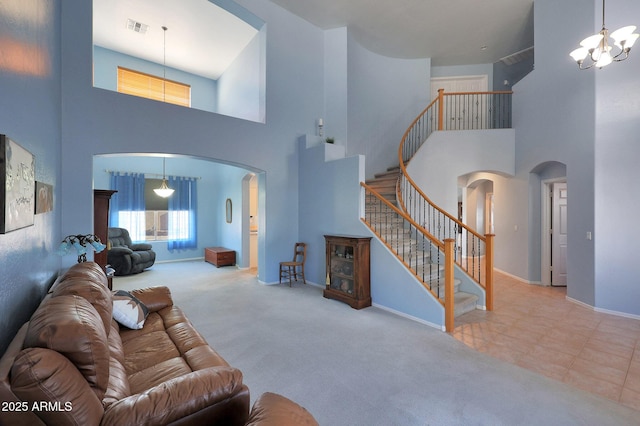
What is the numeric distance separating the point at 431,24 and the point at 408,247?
5.06 metres

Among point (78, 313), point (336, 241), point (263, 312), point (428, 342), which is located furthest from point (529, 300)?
Answer: point (78, 313)

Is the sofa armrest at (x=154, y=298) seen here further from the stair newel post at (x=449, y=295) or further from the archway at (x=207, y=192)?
the archway at (x=207, y=192)

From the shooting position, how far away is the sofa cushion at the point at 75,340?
3.87 feet

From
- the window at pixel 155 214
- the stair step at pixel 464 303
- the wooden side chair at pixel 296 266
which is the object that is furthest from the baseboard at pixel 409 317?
the window at pixel 155 214

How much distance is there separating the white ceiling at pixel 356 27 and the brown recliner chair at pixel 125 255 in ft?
14.9

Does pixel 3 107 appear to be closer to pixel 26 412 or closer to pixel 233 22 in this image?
pixel 26 412

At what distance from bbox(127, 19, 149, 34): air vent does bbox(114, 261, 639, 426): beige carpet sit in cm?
592

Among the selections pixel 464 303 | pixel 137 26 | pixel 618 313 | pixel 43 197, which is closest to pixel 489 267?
pixel 464 303

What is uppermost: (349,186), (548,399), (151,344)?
(349,186)

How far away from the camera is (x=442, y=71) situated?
27.9 feet

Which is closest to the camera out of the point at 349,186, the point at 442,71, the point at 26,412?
the point at 26,412

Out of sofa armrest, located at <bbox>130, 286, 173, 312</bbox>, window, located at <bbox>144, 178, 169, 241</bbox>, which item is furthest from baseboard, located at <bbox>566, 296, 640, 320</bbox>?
window, located at <bbox>144, 178, 169, 241</bbox>

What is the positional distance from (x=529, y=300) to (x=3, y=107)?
6643 mm

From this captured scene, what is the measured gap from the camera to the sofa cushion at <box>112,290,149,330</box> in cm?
247
